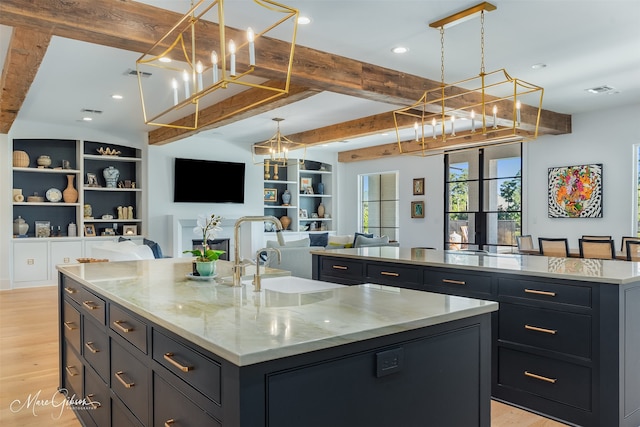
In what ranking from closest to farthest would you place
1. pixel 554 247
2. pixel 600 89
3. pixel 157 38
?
1. pixel 157 38
2. pixel 600 89
3. pixel 554 247

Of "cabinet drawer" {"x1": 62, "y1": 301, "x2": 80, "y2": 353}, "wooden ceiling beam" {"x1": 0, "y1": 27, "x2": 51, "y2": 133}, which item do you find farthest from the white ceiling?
"cabinet drawer" {"x1": 62, "y1": 301, "x2": 80, "y2": 353}

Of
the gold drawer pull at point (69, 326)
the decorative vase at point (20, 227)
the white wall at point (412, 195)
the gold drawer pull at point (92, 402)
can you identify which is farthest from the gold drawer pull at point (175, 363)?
the white wall at point (412, 195)

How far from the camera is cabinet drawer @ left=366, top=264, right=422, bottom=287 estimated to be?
356 cm

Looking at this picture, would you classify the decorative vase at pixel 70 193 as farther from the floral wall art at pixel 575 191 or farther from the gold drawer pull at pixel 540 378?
the floral wall art at pixel 575 191

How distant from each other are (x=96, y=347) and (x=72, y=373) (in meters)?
0.79

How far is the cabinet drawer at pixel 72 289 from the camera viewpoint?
282 cm

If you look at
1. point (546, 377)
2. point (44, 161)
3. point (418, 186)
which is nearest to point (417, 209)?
point (418, 186)

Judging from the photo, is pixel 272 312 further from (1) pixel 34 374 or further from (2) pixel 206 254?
(1) pixel 34 374

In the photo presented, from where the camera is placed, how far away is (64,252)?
8227 mm

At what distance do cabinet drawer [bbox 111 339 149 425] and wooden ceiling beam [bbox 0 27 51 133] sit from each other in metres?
2.43

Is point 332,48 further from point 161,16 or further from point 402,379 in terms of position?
point 402,379

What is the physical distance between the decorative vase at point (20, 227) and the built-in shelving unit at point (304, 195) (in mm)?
4698

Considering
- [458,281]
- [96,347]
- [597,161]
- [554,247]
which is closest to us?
[96,347]

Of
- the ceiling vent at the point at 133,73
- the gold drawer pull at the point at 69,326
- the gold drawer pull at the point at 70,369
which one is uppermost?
the ceiling vent at the point at 133,73
